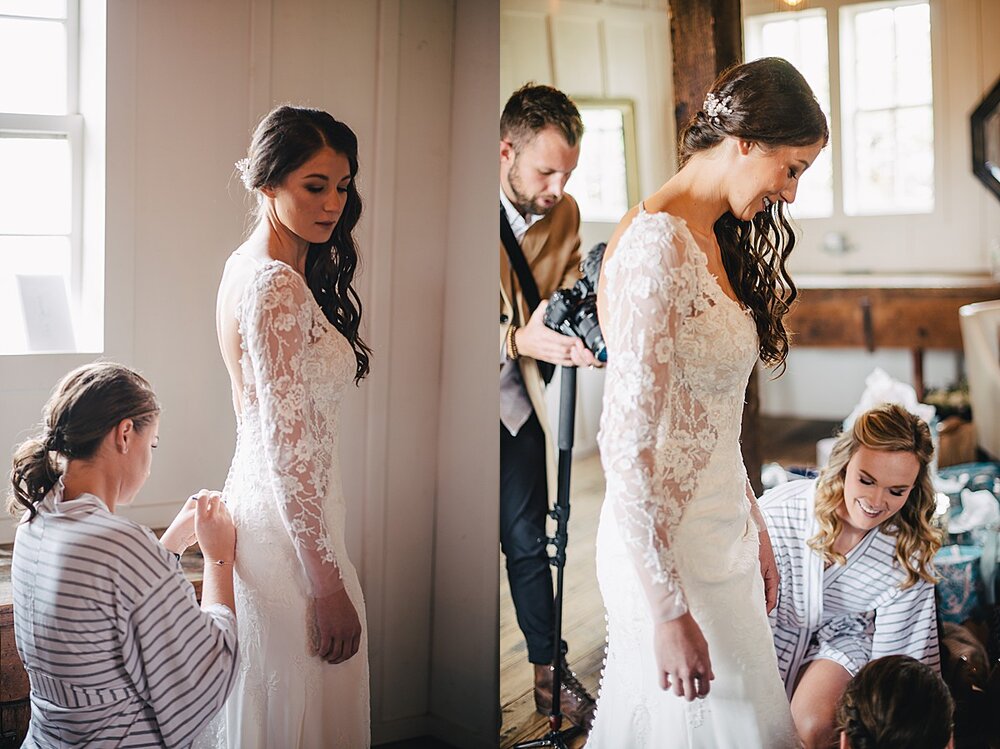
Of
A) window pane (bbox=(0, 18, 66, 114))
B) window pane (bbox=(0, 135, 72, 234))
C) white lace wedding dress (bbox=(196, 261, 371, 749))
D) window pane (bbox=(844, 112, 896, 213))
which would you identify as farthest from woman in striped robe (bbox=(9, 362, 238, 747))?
window pane (bbox=(844, 112, 896, 213))

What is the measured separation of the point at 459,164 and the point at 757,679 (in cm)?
105

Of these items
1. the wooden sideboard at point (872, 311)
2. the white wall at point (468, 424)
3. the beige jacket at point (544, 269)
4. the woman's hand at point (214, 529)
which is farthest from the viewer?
the white wall at point (468, 424)

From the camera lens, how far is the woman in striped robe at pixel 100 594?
126cm

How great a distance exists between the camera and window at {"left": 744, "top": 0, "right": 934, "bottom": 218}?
57.7 inches

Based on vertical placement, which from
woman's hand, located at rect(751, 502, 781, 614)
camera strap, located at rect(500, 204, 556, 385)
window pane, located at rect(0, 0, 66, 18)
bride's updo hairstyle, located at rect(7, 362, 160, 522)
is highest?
window pane, located at rect(0, 0, 66, 18)

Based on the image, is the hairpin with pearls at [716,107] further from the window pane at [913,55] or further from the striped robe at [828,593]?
the striped robe at [828,593]

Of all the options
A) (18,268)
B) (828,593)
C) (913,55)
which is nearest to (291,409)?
(18,268)

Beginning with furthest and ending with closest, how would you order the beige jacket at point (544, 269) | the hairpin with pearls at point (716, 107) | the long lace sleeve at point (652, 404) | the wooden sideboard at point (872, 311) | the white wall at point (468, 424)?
the white wall at point (468, 424) < the beige jacket at point (544, 269) < the wooden sideboard at point (872, 311) < the hairpin with pearls at point (716, 107) < the long lace sleeve at point (652, 404)

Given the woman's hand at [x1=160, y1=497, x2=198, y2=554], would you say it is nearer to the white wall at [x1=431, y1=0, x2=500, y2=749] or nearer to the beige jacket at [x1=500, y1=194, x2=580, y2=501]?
the white wall at [x1=431, y1=0, x2=500, y2=749]

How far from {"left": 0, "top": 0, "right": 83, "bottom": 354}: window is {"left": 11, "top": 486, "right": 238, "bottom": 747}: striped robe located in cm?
30

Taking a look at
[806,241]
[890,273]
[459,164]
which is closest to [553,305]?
[459,164]

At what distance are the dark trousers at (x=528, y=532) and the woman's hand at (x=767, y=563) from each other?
0.47 meters

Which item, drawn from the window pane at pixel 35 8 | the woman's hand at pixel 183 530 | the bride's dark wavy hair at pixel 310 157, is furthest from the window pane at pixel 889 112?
the window pane at pixel 35 8

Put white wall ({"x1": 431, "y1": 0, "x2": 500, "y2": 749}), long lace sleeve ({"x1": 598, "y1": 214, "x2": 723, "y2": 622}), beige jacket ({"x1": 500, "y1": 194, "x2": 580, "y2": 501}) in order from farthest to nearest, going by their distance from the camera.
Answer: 1. white wall ({"x1": 431, "y1": 0, "x2": 500, "y2": 749})
2. beige jacket ({"x1": 500, "y1": 194, "x2": 580, "y2": 501})
3. long lace sleeve ({"x1": 598, "y1": 214, "x2": 723, "y2": 622})
